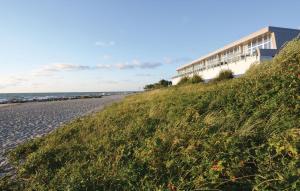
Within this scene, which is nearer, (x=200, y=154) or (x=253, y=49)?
(x=200, y=154)

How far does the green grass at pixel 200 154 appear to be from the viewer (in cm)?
452

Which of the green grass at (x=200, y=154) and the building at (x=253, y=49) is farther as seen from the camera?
the building at (x=253, y=49)

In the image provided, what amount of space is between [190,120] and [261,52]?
797 inches

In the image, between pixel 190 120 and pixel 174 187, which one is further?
pixel 190 120

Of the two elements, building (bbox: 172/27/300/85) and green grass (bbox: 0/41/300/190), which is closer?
green grass (bbox: 0/41/300/190)

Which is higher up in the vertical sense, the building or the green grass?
the building

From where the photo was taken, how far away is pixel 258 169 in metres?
4.54

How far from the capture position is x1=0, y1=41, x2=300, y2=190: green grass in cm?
452

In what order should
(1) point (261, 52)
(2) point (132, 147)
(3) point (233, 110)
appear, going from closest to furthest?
(2) point (132, 147) < (3) point (233, 110) < (1) point (261, 52)

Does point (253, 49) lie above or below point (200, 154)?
above

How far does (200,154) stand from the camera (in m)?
5.24

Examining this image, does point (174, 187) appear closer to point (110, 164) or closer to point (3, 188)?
point (110, 164)

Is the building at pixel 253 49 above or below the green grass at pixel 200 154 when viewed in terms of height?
above

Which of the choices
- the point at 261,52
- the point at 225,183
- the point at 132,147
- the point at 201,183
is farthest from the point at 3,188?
the point at 261,52
